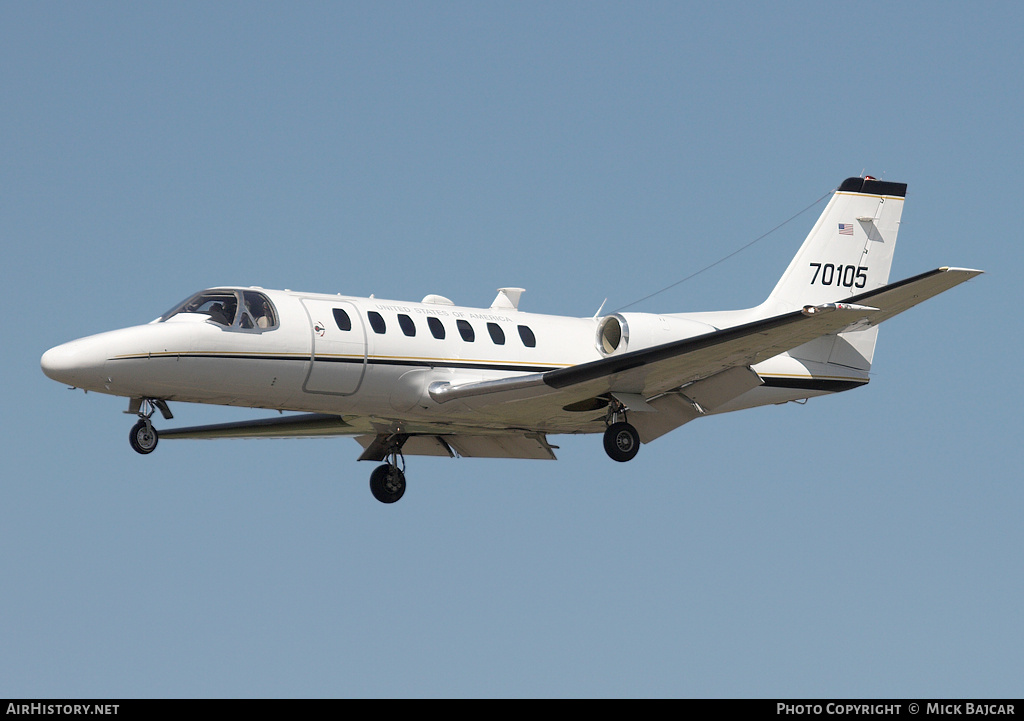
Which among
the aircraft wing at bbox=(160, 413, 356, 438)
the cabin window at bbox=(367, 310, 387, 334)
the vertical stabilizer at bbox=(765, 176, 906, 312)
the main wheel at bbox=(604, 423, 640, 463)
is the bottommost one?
the main wheel at bbox=(604, 423, 640, 463)

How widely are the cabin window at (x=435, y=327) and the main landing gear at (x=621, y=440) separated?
3.32 metres

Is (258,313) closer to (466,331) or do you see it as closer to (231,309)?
(231,309)

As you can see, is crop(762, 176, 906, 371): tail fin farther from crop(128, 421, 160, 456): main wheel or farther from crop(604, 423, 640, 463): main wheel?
crop(128, 421, 160, 456): main wheel

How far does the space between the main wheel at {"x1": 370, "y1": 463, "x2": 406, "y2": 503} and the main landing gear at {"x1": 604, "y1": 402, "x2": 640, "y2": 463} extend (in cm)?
451

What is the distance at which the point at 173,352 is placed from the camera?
20.9m

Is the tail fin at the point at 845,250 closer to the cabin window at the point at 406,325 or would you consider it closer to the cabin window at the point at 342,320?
the cabin window at the point at 406,325

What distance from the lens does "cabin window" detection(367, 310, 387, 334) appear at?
73.9 feet

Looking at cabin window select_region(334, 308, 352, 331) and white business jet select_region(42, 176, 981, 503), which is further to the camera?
cabin window select_region(334, 308, 352, 331)

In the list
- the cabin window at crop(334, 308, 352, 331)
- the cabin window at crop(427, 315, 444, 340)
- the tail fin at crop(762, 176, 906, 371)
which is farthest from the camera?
the tail fin at crop(762, 176, 906, 371)

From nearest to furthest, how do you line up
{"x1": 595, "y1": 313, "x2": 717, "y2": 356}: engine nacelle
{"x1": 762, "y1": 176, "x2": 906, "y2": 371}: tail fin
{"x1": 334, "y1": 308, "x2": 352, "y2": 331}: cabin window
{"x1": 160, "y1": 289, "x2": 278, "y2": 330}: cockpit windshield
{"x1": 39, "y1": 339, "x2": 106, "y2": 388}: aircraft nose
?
{"x1": 39, "y1": 339, "x2": 106, "y2": 388}: aircraft nose < {"x1": 160, "y1": 289, "x2": 278, "y2": 330}: cockpit windshield < {"x1": 334, "y1": 308, "x2": 352, "y2": 331}: cabin window < {"x1": 595, "y1": 313, "x2": 717, "y2": 356}: engine nacelle < {"x1": 762, "y1": 176, "x2": 906, "y2": 371}: tail fin

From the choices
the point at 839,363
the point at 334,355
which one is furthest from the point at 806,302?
the point at 334,355

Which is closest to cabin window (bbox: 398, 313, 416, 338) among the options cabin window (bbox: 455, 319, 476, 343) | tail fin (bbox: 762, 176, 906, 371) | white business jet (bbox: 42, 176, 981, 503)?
white business jet (bbox: 42, 176, 981, 503)
